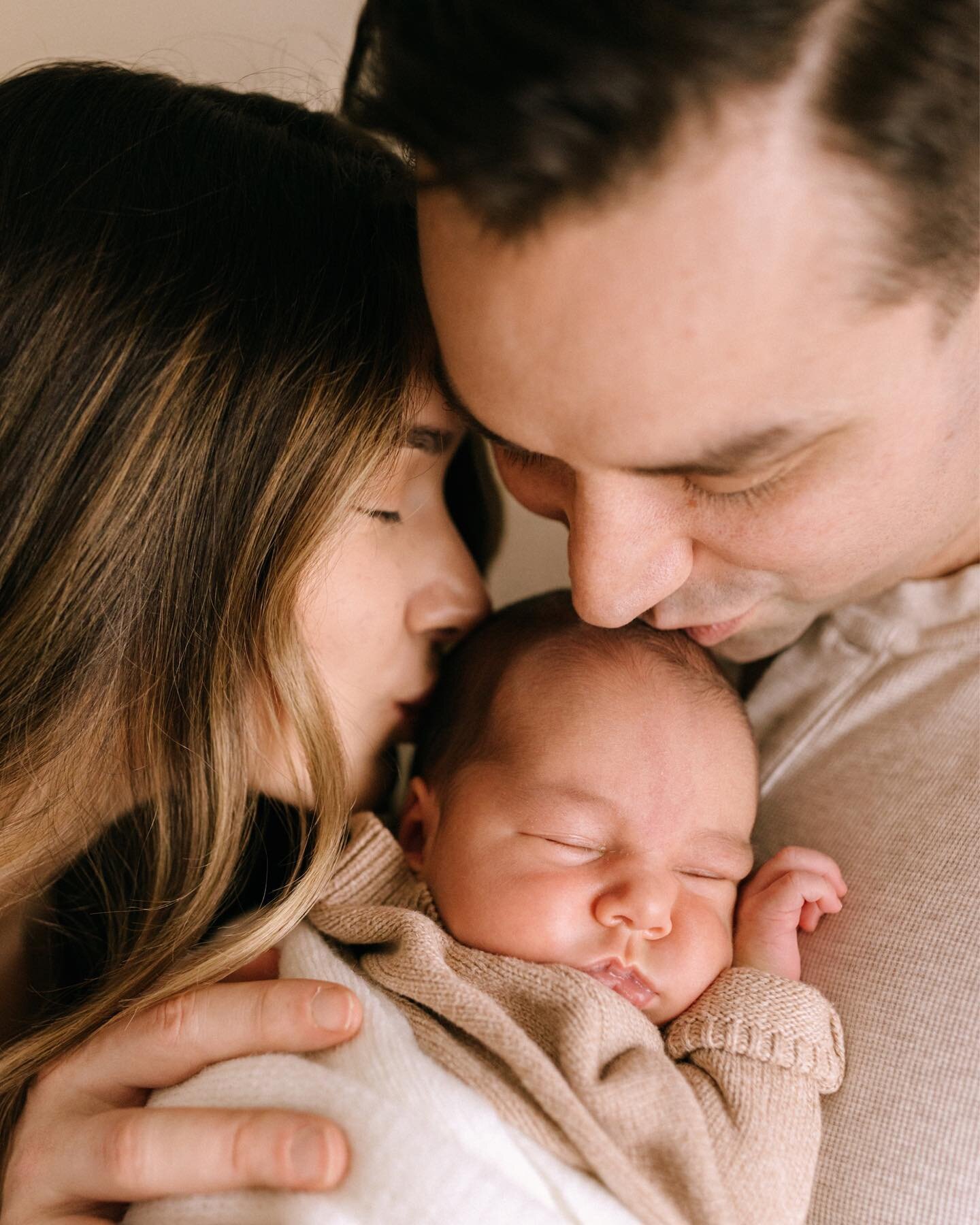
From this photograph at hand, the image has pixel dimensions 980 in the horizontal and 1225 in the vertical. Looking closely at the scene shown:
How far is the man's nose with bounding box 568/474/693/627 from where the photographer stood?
3.15ft

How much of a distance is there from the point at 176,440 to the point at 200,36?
1198 mm

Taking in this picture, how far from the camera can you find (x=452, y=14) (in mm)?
767

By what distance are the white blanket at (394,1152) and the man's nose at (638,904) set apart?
23 cm

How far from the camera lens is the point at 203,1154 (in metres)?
0.92

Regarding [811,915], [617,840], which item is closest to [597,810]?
[617,840]

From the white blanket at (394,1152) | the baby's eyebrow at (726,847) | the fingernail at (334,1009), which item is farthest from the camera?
the baby's eyebrow at (726,847)

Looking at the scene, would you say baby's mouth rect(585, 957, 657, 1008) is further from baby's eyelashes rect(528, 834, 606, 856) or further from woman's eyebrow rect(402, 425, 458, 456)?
woman's eyebrow rect(402, 425, 458, 456)

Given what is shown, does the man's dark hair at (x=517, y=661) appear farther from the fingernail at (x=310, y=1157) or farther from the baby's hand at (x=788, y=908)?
the fingernail at (x=310, y=1157)

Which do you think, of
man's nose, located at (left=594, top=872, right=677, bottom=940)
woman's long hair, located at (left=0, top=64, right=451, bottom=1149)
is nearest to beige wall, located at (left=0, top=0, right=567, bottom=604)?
woman's long hair, located at (left=0, top=64, right=451, bottom=1149)

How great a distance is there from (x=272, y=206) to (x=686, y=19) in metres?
0.57

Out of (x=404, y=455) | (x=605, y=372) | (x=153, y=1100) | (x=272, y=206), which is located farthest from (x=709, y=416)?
(x=153, y=1100)

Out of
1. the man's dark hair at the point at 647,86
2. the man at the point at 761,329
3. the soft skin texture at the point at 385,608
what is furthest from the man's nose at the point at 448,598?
the man's dark hair at the point at 647,86

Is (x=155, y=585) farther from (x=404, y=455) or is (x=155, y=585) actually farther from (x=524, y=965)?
(x=524, y=965)

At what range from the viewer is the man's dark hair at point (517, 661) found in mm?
1278
